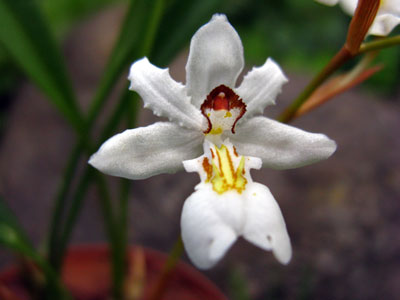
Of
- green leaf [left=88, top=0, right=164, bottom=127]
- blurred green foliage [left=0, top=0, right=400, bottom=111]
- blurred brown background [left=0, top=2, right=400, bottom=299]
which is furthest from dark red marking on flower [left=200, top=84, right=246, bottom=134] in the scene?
blurred green foliage [left=0, top=0, right=400, bottom=111]

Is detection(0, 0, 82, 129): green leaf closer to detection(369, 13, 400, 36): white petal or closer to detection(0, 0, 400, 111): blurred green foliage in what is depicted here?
detection(369, 13, 400, 36): white petal

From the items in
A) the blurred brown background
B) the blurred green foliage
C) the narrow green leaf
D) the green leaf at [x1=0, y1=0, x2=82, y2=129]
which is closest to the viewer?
the narrow green leaf

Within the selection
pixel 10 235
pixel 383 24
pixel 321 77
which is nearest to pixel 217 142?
pixel 321 77

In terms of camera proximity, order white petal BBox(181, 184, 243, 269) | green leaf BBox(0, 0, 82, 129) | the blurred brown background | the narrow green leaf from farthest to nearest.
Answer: the blurred brown background < green leaf BBox(0, 0, 82, 129) < the narrow green leaf < white petal BBox(181, 184, 243, 269)

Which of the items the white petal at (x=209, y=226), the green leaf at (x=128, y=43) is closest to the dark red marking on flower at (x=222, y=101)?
the white petal at (x=209, y=226)

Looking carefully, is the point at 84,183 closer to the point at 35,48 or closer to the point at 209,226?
the point at 35,48

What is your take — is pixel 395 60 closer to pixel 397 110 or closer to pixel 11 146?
pixel 397 110

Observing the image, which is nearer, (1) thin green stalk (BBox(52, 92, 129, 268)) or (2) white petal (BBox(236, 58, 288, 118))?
(2) white petal (BBox(236, 58, 288, 118))
